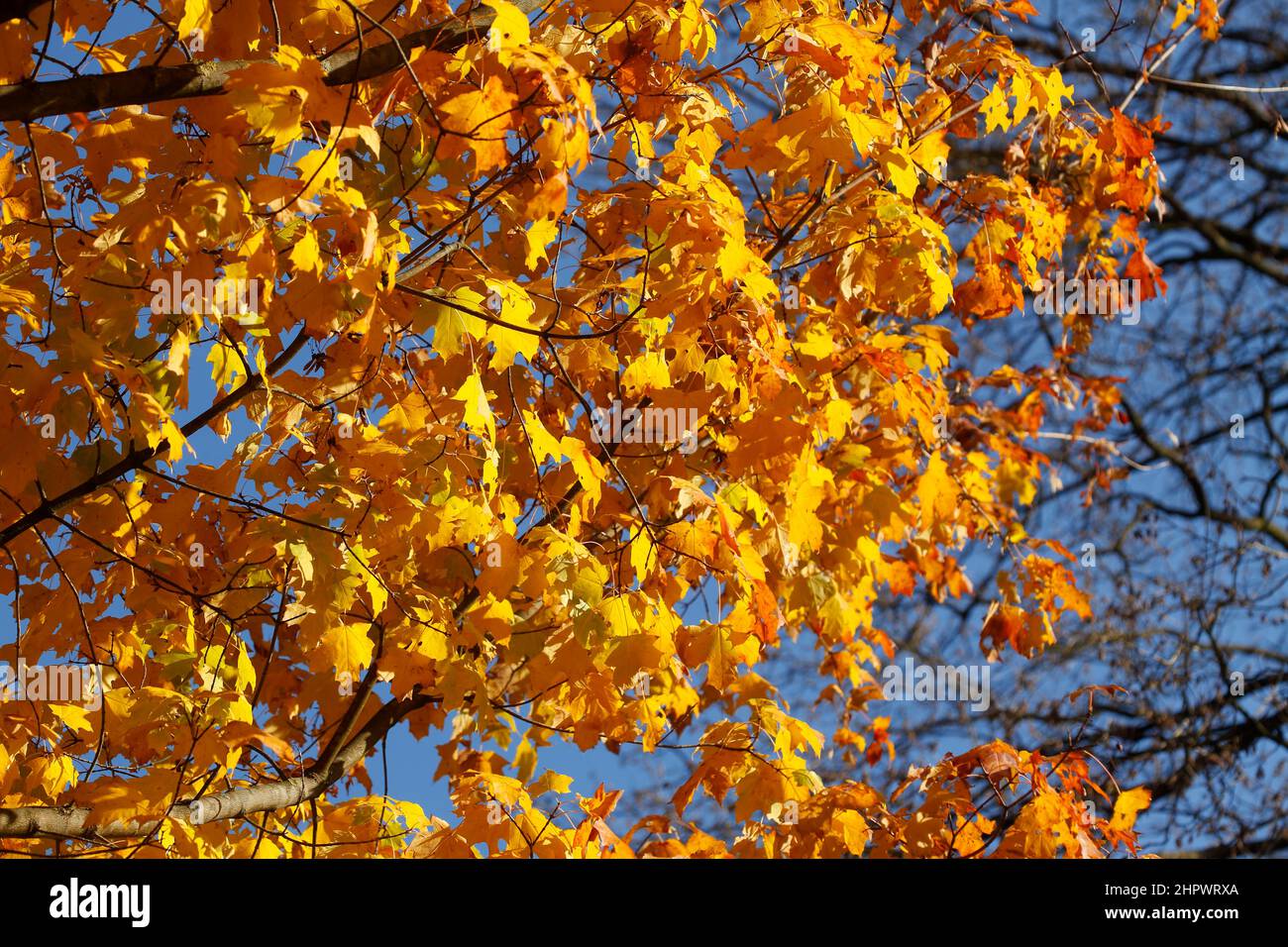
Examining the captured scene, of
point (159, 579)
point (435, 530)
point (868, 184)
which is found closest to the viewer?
point (435, 530)

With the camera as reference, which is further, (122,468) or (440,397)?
(440,397)

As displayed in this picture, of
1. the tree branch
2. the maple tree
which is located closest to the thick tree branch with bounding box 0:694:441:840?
the maple tree

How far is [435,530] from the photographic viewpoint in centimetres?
388

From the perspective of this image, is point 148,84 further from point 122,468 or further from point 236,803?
point 236,803

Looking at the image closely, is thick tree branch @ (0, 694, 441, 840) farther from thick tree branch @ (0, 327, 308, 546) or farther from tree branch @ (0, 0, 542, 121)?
tree branch @ (0, 0, 542, 121)

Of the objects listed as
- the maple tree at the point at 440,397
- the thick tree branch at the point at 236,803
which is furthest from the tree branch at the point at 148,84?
the thick tree branch at the point at 236,803

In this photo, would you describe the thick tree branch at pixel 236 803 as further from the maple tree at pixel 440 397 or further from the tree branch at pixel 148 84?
the tree branch at pixel 148 84

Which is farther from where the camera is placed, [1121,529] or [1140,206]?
[1121,529]

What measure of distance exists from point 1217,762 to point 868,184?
6253mm

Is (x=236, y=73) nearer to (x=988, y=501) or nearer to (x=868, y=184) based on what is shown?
(x=868, y=184)

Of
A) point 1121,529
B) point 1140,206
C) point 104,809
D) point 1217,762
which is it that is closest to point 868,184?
point 1140,206

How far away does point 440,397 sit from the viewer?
14.6 feet

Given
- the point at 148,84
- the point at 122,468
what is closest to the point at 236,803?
the point at 122,468
